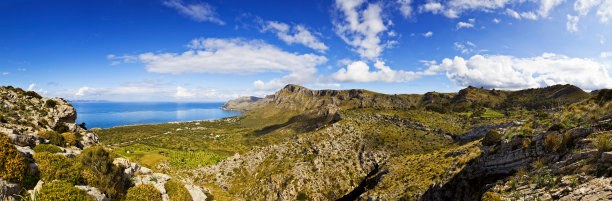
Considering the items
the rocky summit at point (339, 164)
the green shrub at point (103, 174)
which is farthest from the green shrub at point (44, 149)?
the green shrub at point (103, 174)

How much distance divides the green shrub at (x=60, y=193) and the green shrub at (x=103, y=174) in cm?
376

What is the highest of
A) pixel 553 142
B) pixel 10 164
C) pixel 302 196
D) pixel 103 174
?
pixel 553 142

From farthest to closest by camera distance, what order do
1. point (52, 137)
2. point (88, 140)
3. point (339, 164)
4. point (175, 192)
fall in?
1. point (339, 164)
2. point (88, 140)
3. point (52, 137)
4. point (175, 192)

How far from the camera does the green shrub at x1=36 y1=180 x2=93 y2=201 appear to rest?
12.6 metres

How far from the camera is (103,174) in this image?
61.5ft

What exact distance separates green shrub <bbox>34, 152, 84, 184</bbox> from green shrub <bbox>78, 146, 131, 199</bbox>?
797 millimetres

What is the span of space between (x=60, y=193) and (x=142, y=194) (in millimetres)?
7288

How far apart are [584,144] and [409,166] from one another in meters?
43.5

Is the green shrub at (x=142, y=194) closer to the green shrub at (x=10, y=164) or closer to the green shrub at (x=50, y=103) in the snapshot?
the green shrub at (x=10, y=164)

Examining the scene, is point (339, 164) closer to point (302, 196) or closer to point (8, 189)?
point (302, 196)

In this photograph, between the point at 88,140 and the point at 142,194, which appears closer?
the point at 142,194

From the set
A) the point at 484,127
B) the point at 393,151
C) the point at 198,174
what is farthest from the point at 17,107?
the point at 484,127

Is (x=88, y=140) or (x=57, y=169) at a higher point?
(x=57, y=169)

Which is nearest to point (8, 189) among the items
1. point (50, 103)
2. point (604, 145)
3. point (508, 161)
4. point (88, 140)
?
point (88, 140)
